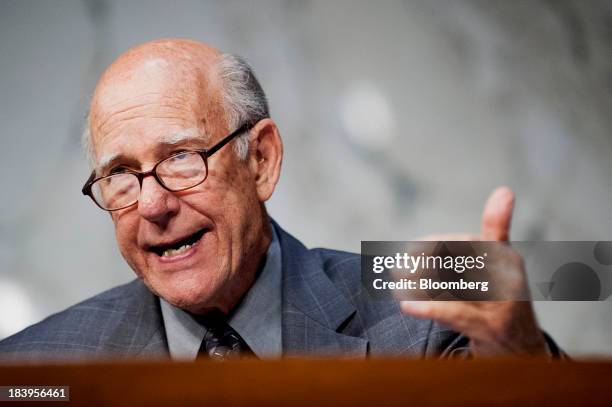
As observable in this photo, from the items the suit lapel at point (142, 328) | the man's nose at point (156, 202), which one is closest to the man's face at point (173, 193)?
the man's nose at point (156, 202)

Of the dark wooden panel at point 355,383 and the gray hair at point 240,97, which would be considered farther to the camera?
the gray hair at point 240,97

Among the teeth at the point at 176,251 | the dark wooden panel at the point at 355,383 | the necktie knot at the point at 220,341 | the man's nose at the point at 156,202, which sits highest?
the man's nose at the point at 156,202

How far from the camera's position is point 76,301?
1822 millimetres

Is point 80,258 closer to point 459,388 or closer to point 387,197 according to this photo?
point 387,197

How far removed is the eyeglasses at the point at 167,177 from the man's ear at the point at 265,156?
7 cm

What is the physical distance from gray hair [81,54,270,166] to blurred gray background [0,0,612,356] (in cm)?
5

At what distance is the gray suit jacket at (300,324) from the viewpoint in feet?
5.40

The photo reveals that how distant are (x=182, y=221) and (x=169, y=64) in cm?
33

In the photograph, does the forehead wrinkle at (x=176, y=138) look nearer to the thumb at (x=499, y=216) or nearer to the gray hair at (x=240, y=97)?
the gray hair at (x=240, y=97)

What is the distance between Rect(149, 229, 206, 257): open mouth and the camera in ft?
5.29

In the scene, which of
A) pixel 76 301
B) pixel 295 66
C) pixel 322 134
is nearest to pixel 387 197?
pixel 322 134

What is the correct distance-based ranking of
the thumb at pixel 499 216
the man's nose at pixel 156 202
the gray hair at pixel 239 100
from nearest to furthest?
the thumb at pixel 499 216, the man's nose at pixel 156 202, the gray hair at pixel 239 100

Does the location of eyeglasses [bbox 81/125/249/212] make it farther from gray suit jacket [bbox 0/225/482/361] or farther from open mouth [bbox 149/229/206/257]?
gray suit jacket [bbox 0/225/482/361]

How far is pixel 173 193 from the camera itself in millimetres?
1593
